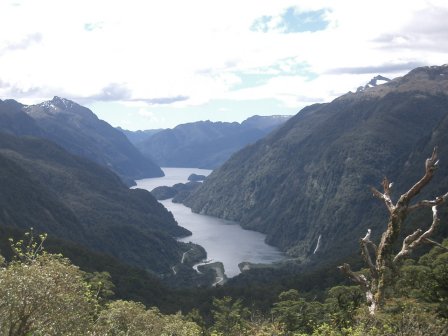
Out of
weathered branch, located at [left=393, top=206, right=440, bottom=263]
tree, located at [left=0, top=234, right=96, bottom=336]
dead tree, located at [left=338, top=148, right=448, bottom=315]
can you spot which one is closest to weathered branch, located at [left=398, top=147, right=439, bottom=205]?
dead tree, located at [left=338, top=148, right=448, bottom=315]

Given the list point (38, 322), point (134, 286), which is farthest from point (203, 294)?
point (38, 322)

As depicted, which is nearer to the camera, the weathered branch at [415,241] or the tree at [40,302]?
the weathered branch at [415,241]

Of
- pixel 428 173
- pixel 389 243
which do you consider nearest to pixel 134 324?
pixel 389 243

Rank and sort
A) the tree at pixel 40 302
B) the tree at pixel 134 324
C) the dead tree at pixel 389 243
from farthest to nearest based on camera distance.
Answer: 1. the tree at pixel 134 324
2. the tree at pixel 40 302
3. the dead tree at pixel 389 243

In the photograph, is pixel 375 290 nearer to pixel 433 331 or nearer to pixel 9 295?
pixel 433 331

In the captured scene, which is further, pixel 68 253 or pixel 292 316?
pixel 68 253

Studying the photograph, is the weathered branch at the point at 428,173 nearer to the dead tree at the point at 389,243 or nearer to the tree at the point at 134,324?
the dead tree at the point at 389,243

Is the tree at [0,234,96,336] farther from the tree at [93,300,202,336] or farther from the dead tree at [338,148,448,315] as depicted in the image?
the dead tree at [338,148,448,315]

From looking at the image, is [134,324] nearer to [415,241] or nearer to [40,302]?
[40,302]

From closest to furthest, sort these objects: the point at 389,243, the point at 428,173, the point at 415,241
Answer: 1. the point at 428,173
2. the point at 415,241
3. the point at 389,243

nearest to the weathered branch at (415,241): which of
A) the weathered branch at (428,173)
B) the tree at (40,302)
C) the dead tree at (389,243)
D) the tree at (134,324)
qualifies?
the dead tree at (389,243)

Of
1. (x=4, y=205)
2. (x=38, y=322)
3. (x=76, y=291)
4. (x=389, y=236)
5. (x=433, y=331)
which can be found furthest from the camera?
(x=4, y=205)
